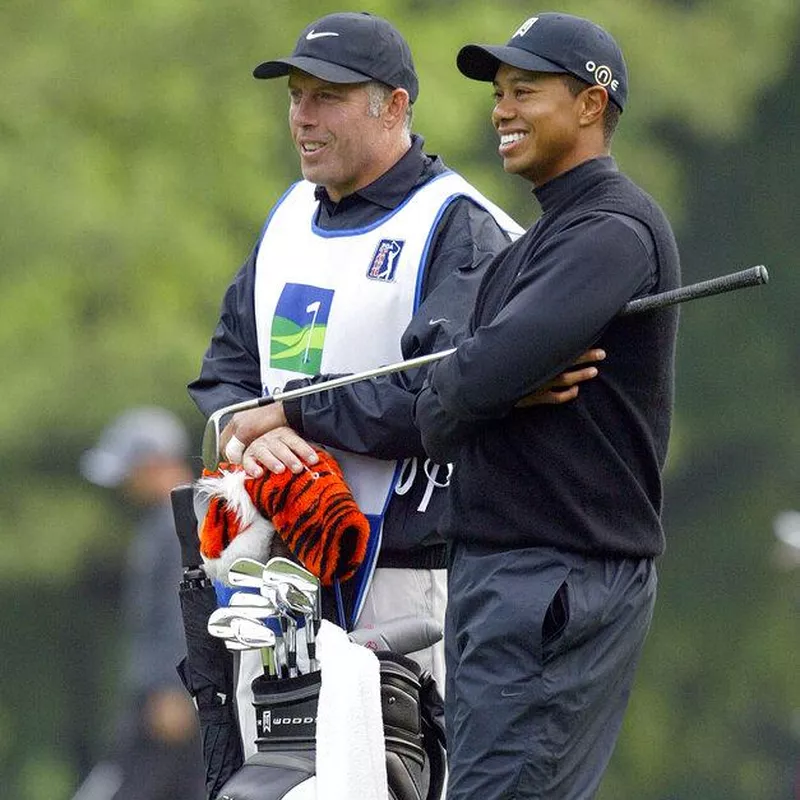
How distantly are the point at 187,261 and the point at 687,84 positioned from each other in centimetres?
434

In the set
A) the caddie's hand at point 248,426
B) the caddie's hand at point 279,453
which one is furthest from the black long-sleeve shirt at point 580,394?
the caddie's hand at point 248,426

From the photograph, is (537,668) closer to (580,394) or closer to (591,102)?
(580,394)

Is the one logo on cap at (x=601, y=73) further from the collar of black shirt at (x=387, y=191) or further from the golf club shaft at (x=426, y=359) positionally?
the collar of black shirt at (x=387, y=191)

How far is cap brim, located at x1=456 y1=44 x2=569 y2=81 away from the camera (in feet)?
16.8

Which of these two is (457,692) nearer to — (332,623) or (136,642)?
(332,623)

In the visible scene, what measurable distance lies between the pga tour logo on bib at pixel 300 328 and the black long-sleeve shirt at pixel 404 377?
129 millimetres

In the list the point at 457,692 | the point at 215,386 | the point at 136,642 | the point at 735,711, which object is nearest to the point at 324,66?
the point at 215,386

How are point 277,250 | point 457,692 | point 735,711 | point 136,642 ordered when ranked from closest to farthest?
point 457,692 → point 277,250 → point 136,642 → point 735,711

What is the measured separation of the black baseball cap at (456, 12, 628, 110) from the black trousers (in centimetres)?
101

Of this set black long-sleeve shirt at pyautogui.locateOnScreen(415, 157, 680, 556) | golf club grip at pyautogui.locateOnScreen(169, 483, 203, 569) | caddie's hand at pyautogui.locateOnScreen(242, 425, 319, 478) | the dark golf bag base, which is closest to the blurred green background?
golf club grip at pyautogui.locateOnScreen(169, 483, 203, 569)

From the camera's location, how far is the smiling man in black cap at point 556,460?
4867mm

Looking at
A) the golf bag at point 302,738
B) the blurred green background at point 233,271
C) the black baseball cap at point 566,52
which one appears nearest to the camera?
the black baseball cap at point 566,52

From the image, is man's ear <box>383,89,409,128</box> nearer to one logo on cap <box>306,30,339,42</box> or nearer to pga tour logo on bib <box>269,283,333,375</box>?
one logo on cap <box>306,30,339,42</box>

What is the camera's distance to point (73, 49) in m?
15.2
